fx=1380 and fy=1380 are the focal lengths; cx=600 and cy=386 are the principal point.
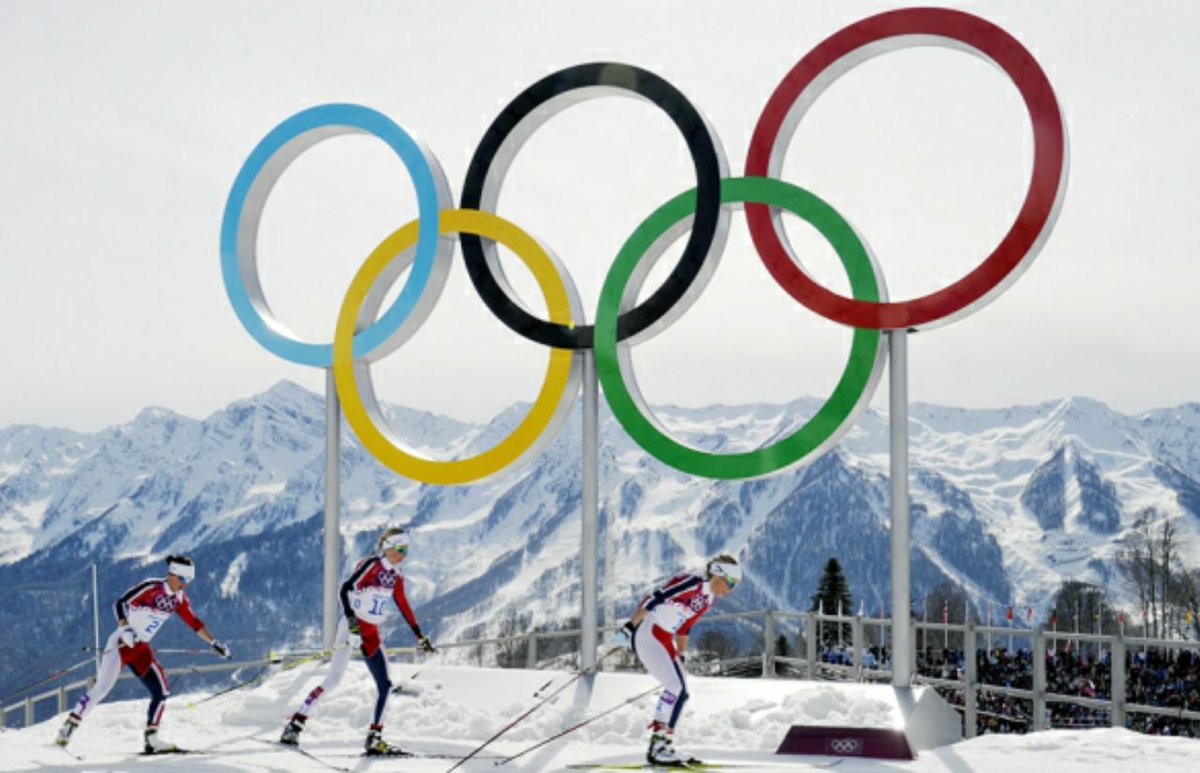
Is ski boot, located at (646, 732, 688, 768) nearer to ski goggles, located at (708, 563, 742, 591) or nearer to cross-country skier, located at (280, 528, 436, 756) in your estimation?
ski goggles, located at (708, 563, 742, 591)

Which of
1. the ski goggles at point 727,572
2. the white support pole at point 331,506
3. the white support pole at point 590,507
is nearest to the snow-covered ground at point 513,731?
the white support pole at point 590,507

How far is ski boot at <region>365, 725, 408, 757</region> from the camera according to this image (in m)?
13.5

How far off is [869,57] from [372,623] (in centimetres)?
834

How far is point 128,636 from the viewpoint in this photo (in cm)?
1412

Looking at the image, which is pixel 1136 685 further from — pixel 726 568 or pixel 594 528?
pixel 726 568

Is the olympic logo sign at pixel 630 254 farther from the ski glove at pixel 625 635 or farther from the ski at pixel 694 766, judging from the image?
the ski at pixel 694 766

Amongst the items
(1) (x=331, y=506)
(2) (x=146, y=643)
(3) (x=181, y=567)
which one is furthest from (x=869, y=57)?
(2) (x=146, y=643)

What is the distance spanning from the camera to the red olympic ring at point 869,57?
14.3 metres

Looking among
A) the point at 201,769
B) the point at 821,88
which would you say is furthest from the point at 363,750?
the point at 821,88

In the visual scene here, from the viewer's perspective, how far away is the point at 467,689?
16.2 m

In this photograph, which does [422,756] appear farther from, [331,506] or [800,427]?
[331,506]

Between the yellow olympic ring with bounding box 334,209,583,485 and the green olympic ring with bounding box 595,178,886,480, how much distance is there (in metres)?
0.60

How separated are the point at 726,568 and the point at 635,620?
0.99m

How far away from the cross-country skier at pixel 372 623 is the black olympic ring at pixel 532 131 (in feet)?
12.4
